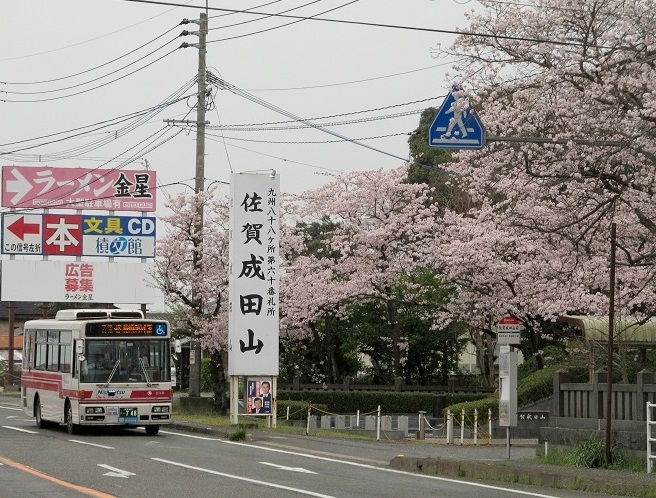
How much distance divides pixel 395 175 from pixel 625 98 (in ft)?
85.1

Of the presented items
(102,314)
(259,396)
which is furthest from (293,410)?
(102,314)

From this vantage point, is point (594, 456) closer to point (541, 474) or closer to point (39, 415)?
point (541, 474)

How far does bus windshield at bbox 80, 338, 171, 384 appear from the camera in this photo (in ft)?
90.3

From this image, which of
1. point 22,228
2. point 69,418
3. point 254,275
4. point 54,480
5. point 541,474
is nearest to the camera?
point 54,480

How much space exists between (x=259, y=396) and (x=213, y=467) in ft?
38.2

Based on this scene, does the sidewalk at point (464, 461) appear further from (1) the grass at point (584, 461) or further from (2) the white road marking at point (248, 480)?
(2) the white road marking at point (248, 480)

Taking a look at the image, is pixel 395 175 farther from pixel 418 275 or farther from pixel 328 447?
pixel 328 447

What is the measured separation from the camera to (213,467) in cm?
1950

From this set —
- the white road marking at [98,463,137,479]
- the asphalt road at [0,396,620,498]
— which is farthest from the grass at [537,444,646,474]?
the white road marking at [98,463,137,479]

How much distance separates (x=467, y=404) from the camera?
38.2m

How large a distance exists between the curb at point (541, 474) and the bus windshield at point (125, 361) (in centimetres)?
864

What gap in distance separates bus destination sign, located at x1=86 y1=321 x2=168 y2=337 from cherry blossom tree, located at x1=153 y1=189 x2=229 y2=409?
11.9 m

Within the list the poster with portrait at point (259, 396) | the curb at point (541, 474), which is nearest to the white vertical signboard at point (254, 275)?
the poster with portrait at point (259, 396)

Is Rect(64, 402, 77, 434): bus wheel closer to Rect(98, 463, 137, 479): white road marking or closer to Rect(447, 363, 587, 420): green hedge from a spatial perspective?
Rect(98, 463, 137, 479): white road marking
